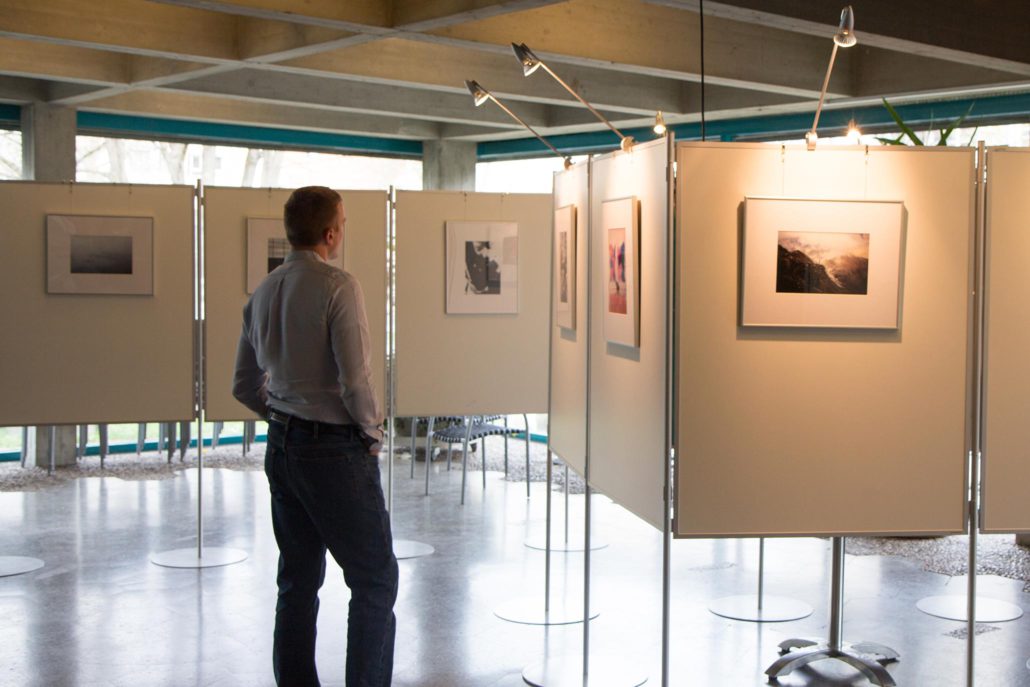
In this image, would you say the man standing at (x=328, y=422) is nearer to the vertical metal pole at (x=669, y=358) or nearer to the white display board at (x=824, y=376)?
the vertical metal pole at (x=669, y=358)

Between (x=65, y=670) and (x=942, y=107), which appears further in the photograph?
(x=942, y=107)

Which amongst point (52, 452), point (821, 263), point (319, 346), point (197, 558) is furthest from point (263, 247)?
point (52, 452)

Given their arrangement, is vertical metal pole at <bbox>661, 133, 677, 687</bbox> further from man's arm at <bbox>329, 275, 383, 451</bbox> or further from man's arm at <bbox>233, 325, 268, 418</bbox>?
man's arm at <bbox>233, 325, 268, 418</bbox>

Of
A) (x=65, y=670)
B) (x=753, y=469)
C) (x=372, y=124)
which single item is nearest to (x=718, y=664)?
(x=753, y=469)

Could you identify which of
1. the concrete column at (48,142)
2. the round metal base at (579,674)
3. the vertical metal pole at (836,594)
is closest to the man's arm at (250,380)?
the round metal base at (579,674)

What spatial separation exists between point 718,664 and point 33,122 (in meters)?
6.88

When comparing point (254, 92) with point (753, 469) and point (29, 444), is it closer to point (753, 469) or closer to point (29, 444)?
point (29, 444)

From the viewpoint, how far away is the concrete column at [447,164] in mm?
10297

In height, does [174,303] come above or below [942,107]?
below

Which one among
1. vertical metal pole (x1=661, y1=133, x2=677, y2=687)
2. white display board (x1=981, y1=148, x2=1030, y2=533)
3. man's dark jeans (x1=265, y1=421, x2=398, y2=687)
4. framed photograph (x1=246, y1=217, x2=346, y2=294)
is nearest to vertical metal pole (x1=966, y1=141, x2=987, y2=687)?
white display board (x1=981, y1=148, x2=1030, y2=533)

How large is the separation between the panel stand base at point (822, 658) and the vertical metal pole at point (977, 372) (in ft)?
1.50

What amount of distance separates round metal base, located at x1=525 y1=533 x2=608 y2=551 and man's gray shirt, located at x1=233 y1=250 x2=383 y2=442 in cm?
333

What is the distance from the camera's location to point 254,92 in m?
7.99

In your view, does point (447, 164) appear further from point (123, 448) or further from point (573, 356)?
point (573, 356)
